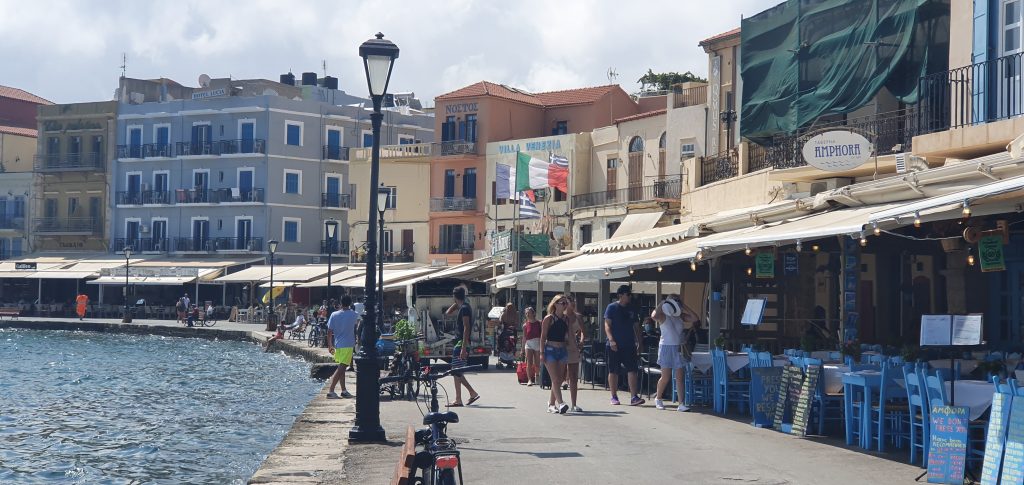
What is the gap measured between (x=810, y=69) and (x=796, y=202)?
26.5 feet

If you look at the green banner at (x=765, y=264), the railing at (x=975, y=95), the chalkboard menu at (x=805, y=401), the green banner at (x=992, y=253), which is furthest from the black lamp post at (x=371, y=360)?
the railing at (x=975, y=95)

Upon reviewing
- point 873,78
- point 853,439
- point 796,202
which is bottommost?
point 853,439

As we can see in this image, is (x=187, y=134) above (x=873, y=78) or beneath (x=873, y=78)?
above

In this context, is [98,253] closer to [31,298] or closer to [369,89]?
[31,298]

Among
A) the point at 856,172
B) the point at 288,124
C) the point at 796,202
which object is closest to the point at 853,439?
the point at 796,202

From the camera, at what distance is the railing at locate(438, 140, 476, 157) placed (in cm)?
5928

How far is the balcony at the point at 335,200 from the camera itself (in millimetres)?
70312

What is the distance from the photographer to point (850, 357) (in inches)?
533

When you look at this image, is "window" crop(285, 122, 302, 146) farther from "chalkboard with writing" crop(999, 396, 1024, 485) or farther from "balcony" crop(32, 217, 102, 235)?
"chalkboard with writing" crop(999, 396, 1024, 485)

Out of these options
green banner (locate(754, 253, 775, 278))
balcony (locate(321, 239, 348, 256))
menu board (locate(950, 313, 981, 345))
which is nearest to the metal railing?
balcony (locate(321, 239, 348, 256))

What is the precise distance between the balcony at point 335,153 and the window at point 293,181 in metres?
1.80

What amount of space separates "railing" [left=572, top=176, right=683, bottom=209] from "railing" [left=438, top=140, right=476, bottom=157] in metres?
8.15

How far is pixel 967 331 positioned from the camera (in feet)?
32.9

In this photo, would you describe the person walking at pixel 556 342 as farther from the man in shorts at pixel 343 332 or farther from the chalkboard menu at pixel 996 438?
the chalkboard menu at pixel 996 438
